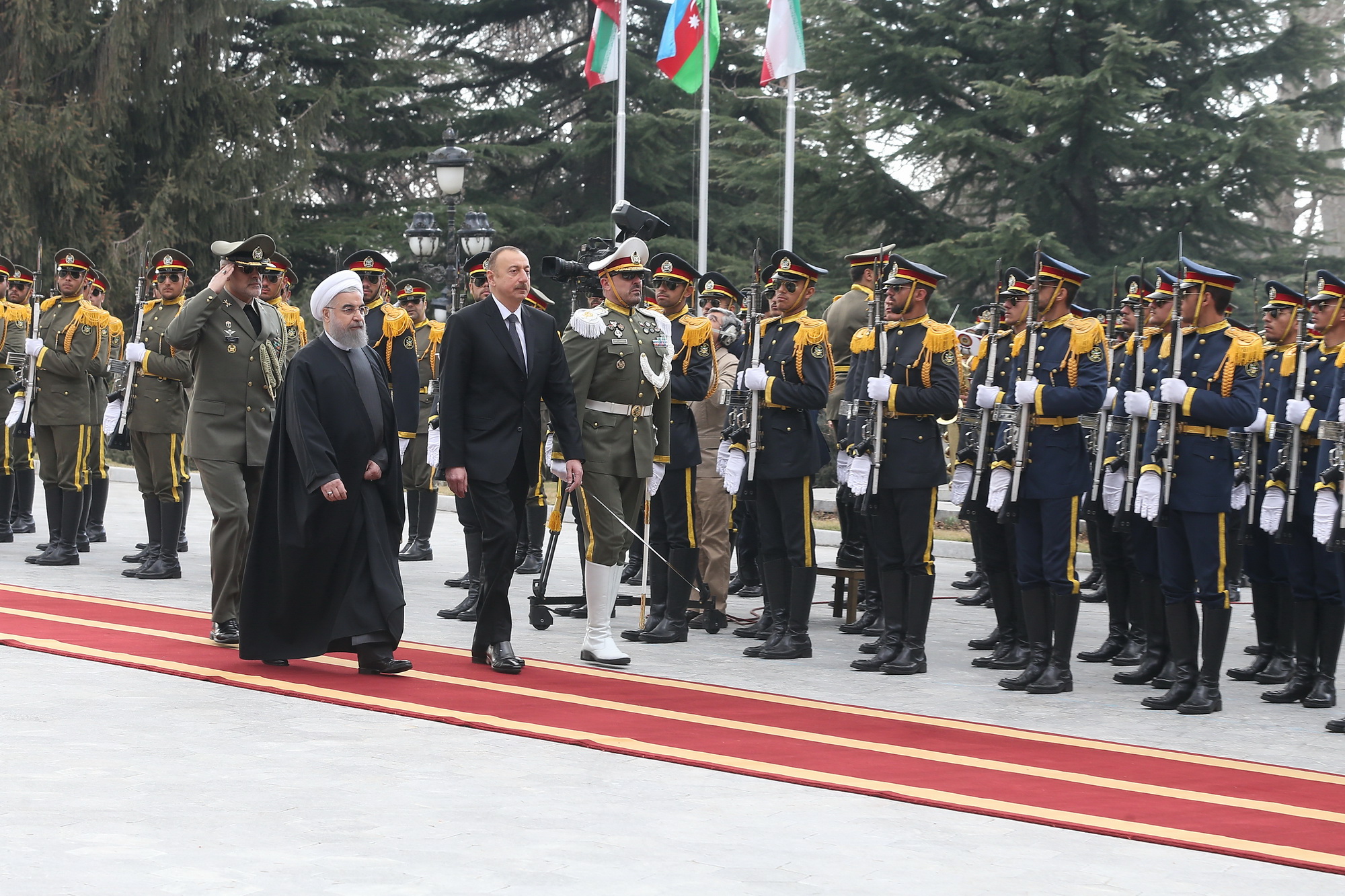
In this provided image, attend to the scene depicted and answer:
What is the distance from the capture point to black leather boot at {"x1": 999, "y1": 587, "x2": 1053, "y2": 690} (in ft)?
27.1

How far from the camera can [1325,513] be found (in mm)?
7707

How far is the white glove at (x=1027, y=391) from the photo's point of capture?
8.30 meters

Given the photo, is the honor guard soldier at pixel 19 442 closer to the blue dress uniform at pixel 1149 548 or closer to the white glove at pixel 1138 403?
the blue dress uniform at pixel 1149 548

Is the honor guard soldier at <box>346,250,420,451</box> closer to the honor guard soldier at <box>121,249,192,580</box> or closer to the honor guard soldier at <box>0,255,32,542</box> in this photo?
the honor guard soldier at <box>121,249,192,580</box>

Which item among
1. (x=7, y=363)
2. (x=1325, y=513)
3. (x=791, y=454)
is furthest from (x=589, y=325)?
(x=7, y=363)

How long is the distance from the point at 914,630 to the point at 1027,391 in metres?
1.42

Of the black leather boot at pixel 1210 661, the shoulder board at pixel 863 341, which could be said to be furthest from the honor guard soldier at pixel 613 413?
the black leather boot at pixel 1210 661

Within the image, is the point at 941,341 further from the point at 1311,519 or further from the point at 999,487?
the point at 1311,519

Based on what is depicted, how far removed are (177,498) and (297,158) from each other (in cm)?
2043

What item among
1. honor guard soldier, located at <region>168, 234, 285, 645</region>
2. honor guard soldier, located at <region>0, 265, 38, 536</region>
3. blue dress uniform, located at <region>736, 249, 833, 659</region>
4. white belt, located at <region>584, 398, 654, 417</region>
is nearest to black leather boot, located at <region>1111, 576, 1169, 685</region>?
blue dress uniform, located at <region>736, 249, 833, 659</region>

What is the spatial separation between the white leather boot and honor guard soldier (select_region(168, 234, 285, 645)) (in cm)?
189

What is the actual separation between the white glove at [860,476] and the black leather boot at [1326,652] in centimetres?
233

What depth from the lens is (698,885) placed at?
4.58 metres

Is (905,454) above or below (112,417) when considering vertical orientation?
below
